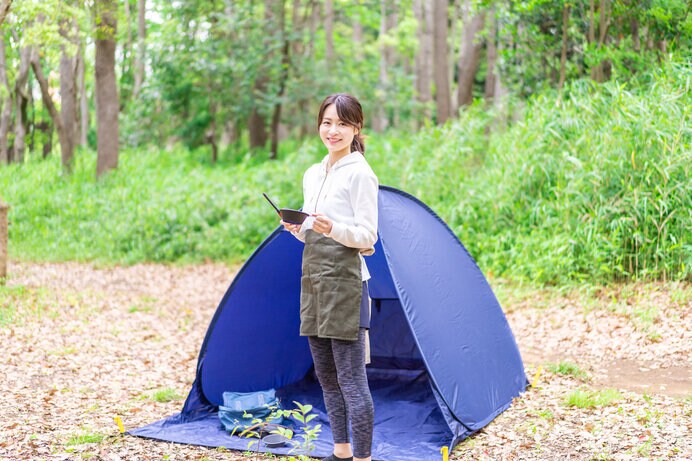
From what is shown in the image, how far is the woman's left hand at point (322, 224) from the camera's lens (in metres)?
2.79

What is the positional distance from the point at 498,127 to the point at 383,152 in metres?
2.53

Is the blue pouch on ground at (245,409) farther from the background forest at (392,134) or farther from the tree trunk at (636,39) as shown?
the tree trunk at (636,39)

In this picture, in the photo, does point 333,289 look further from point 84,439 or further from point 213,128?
point 213,128

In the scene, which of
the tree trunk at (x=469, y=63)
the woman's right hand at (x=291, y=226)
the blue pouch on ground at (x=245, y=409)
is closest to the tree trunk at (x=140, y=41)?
the tree trunk at (x=469, y=63)

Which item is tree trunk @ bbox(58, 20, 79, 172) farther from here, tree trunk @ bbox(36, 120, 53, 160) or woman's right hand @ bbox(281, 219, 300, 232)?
woman's right hand @ bbox(281, 219, 300, 232)

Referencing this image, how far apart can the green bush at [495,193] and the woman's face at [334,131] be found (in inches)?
170

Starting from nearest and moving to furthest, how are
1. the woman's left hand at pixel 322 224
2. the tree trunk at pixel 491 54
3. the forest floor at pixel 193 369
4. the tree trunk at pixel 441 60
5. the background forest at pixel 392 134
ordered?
the woman's left hand at pixel 322 224, the forest floor at pixel 193 369, the background forest at pixel 392 134, the tree trunk at pixel 491 54, the tree trunk at pixel 441 60

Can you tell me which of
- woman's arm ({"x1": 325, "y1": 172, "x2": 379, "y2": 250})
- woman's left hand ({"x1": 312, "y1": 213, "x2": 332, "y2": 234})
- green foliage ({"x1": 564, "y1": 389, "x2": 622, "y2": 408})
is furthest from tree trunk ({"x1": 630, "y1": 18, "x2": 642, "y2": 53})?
woman's left hand ({"x1": 312, "y1": 213, "x2": 332, "y2": 234})

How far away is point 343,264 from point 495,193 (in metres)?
5.80

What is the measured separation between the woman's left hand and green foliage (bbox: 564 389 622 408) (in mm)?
2272

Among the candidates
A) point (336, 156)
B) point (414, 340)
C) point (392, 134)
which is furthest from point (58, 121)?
point (336, 156)

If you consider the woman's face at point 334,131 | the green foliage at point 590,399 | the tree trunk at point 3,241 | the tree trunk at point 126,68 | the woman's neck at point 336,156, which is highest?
the tree trunk at point 126,68

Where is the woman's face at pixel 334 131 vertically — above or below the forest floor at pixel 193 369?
above

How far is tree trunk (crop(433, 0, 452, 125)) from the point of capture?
12.9 metres
